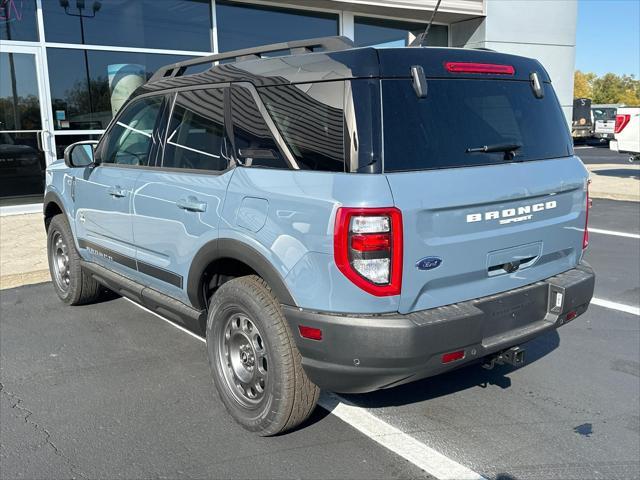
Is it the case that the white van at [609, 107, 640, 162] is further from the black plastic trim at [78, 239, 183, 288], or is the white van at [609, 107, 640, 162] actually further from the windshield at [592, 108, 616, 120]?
the windshield at [592, 108, 616, 120]

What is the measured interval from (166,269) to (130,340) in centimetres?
120

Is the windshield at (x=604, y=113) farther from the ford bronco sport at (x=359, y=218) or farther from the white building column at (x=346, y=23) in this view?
the ford bronco sport at (x=359, y=218)

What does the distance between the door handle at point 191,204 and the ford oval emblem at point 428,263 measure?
4.20 feet

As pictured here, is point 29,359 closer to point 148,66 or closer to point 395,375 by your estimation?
point 395,375

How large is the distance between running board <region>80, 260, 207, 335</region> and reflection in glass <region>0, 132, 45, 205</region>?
6.47m

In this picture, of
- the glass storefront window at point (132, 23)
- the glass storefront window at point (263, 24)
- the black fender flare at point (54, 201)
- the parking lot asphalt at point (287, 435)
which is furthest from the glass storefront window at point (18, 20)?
the parking lot asphalt at point (287, 435)

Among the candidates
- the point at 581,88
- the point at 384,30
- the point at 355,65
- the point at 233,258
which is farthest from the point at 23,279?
the point at 581,88

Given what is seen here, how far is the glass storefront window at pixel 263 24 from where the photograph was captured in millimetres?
12000

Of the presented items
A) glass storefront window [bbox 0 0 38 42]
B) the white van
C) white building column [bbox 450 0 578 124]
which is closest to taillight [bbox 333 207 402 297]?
glass storefront window [bbox 0 0 38 42]

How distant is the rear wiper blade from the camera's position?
3.06 m

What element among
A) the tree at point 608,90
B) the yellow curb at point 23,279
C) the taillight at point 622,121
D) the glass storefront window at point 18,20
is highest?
the tree at point 608,90

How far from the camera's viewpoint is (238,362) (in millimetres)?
3408

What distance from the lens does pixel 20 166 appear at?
10.4 m

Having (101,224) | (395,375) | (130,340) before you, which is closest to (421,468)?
(395,375)
